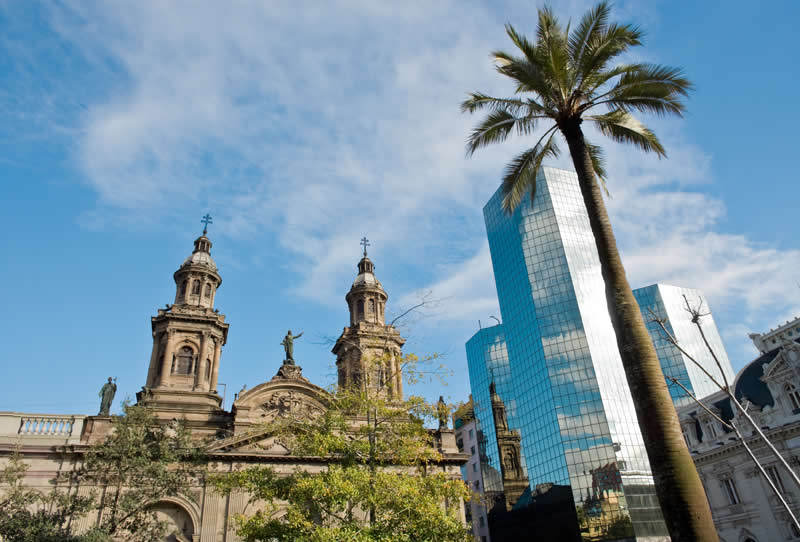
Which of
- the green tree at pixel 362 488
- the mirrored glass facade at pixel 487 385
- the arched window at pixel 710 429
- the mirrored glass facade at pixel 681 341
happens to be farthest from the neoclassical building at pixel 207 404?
the mirrored glass facade at pixel 681 341

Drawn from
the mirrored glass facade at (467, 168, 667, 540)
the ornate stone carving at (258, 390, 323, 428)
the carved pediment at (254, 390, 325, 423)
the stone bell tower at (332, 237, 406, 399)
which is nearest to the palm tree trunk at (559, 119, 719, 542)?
the carved pediment at (254, 390, 325, 423)

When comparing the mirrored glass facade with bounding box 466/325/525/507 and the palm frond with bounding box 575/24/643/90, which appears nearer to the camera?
the palm frond with bounding box 575/24/643/90

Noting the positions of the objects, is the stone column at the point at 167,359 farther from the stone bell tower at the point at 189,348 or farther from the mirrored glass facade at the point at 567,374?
the mirrored glass facade at the point at 567,374

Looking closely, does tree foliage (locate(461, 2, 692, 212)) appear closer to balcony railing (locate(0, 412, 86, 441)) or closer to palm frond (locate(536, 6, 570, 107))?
palm frond (locate(536, 6, 570, 107))

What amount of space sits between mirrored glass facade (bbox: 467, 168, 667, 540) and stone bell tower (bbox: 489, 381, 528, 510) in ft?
5.31

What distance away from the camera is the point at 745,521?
3753cm

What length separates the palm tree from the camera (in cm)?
994

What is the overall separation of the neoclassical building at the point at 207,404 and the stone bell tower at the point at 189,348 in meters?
0.07

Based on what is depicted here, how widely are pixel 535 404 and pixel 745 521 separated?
103ft

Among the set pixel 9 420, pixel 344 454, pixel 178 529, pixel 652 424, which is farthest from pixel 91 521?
pixel 652 424

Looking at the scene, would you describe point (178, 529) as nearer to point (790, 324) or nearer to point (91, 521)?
point (91, 521)

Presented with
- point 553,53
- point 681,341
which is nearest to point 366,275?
point 553,53

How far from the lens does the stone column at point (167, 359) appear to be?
37438 millimetres

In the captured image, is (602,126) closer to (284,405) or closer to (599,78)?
(599,78)
